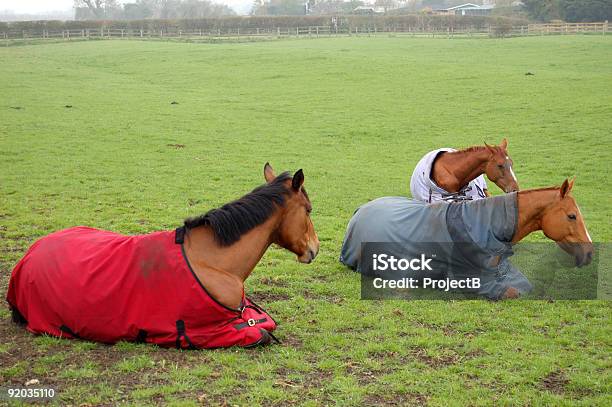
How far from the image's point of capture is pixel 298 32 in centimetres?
6819

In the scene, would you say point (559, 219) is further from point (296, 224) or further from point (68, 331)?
point (68, 331)

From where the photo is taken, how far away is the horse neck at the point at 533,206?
Answer: 7.59m

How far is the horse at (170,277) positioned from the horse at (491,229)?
2.10 metres

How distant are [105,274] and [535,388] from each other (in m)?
3.80

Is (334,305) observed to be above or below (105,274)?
below

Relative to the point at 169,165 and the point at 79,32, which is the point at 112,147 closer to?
the point at 169,165

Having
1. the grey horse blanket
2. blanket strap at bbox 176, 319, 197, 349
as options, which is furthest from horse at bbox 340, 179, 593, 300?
blanket strap at bbox 176, 319, 197, 349

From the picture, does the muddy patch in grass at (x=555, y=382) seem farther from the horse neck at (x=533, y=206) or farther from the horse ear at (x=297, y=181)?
the horse ear at (x=297, y=181)

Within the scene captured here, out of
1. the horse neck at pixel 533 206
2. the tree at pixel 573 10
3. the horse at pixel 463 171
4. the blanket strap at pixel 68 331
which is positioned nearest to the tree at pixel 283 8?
the tree at pixel 573 10

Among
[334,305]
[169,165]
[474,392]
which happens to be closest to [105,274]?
[334,305]

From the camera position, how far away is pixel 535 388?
5.52m

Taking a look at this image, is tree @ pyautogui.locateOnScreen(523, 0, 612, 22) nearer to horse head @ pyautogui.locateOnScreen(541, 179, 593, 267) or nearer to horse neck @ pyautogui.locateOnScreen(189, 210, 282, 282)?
horse head @ pyautogui.locateOnScreen(541, 179, 593, 267)

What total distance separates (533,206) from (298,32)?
207 ft

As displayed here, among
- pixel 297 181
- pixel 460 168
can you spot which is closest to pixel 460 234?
pixel 297 181
